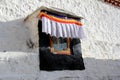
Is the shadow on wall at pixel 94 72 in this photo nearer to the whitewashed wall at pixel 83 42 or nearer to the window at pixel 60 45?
the whitewashed wall at pixel 83 42

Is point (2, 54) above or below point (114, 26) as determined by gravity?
below

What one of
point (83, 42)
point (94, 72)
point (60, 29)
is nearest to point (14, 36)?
point (60, 29)

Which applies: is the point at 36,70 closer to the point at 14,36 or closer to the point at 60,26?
the point at 14,36

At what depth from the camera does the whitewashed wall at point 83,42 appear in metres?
4.68

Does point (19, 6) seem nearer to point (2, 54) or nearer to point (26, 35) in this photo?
point (26, 35)

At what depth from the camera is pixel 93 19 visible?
23.5 ft

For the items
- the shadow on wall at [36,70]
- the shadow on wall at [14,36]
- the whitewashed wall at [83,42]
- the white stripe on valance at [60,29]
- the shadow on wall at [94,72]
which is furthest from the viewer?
the shadow on wall at [94,72]

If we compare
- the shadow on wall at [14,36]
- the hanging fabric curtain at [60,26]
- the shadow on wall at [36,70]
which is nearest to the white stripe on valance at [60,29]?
the hanging fabric curtain at [60,26]

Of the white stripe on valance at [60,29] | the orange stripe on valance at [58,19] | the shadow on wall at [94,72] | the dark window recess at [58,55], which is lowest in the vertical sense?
the shadow on wall at [94,72]

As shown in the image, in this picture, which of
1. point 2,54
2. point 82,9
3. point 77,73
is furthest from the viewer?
point 82,9

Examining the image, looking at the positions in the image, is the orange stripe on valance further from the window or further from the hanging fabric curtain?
the window

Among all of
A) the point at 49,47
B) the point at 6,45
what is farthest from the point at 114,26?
the point at 6,45

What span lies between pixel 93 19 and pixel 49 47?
2540 millimetres

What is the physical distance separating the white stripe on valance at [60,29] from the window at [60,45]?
0.26 meters
